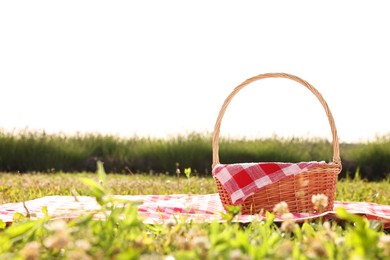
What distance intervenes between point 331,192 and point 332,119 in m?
0.40

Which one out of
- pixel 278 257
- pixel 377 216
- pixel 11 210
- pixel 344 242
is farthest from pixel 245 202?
pixel 278 257

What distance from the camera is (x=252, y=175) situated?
3.17 meters

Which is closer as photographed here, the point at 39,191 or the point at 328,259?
the point at 328,259

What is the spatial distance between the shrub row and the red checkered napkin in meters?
4.00

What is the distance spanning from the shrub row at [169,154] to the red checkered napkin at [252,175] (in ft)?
13.1

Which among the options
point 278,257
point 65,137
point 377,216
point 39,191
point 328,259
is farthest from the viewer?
point 65,137

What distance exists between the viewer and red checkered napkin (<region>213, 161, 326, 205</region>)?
3117mm

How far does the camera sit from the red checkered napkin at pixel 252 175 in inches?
123

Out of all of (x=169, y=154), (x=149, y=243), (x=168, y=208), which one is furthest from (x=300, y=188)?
(x=169, y=154)

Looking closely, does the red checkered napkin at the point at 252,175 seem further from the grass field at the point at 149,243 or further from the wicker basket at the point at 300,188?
the grass field at the point at 149,243

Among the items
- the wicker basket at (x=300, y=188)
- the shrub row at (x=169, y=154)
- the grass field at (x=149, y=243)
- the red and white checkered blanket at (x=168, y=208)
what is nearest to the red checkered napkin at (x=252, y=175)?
the wicker basket at (x=300, y=188)

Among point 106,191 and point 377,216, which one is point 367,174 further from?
point 106,191

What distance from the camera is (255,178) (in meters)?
3.15

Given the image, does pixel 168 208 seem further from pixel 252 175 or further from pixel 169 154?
pixel 169 154
